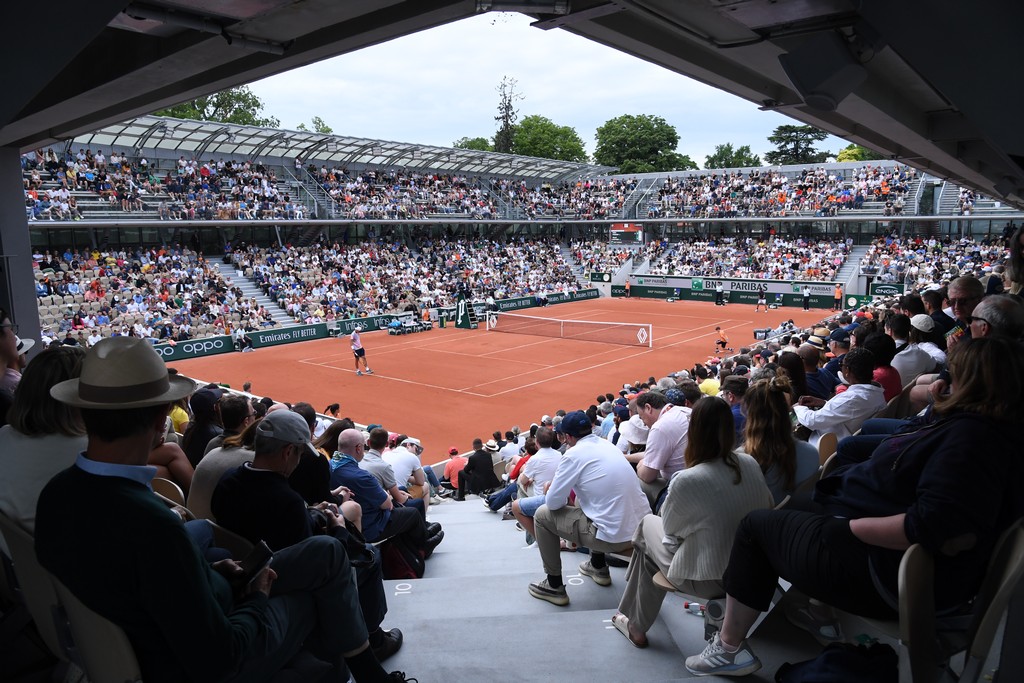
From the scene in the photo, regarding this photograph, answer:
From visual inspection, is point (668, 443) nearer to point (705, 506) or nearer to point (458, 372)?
point (705, 506)

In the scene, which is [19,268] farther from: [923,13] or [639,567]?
[923,13]

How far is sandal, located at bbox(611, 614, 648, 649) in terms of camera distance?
12.7ft

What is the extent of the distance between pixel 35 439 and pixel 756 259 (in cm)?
4936

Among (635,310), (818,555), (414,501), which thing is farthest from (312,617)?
(635,310)

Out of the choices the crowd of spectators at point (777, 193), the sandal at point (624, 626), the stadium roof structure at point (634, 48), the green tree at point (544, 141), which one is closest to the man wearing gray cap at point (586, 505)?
the sandal at point (624, 626)

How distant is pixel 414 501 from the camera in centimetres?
644

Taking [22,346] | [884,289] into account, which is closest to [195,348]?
[22,346]

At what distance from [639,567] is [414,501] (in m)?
2.95

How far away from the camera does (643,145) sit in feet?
278

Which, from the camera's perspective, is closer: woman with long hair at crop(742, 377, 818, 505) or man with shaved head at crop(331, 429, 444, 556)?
woman with long hair at crop(742, 377, 818, 505)

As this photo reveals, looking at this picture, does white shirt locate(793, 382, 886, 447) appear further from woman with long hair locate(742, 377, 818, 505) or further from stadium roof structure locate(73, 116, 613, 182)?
stadium roof structure locate(73, 116, 613, 182)

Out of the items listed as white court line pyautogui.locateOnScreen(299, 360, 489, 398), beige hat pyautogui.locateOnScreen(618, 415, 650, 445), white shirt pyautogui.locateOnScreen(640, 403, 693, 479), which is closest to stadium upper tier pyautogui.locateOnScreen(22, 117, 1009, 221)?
white court line pyautogui.locateOnScreen(299, 360, 489, 398)

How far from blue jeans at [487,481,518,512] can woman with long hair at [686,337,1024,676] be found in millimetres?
5412

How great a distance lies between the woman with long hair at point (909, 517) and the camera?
8.29 feet
